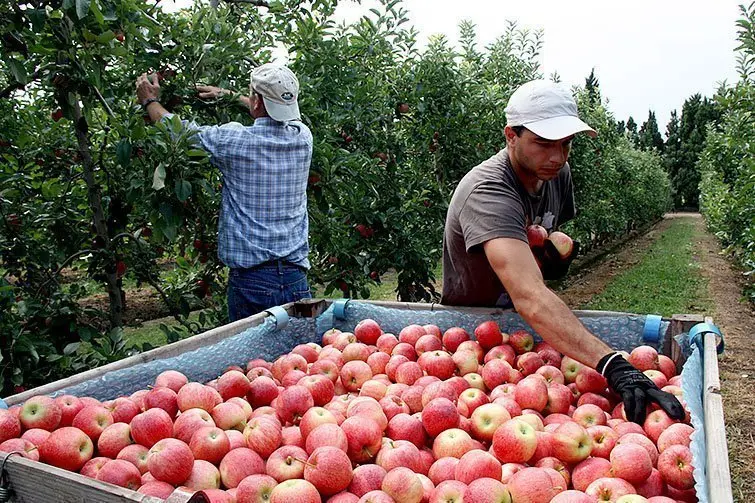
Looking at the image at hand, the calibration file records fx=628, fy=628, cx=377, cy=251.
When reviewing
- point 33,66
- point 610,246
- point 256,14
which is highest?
point 256,14

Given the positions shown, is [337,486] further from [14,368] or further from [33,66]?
[33,66]

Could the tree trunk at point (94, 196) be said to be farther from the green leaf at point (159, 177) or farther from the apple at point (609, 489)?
the apple at point (609, 489)

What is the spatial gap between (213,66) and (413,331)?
1.88m

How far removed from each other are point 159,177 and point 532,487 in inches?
71.2

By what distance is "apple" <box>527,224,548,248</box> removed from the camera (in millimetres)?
2520

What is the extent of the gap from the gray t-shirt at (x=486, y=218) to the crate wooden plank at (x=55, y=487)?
138 centimetres

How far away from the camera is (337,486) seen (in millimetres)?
1374

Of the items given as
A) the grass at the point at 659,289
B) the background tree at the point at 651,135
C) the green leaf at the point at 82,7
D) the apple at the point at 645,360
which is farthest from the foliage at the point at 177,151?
the background tree at the point at 651,135

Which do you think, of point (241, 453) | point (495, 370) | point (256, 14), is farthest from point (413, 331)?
point (256, 14)

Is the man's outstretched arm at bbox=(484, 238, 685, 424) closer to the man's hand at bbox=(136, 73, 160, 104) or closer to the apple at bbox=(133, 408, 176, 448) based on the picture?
the apple at bbox=(133, 408, 176, 448)

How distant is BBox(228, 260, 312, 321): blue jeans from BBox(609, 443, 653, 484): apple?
1996 mm

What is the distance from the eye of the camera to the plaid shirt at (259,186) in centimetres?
291

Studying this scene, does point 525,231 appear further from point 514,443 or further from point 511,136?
point 514,443

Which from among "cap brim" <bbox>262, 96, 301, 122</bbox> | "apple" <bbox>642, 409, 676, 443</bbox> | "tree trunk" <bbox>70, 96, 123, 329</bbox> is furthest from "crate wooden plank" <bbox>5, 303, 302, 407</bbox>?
"apple" <bbox>642, 409, 676, 443</bbox>
